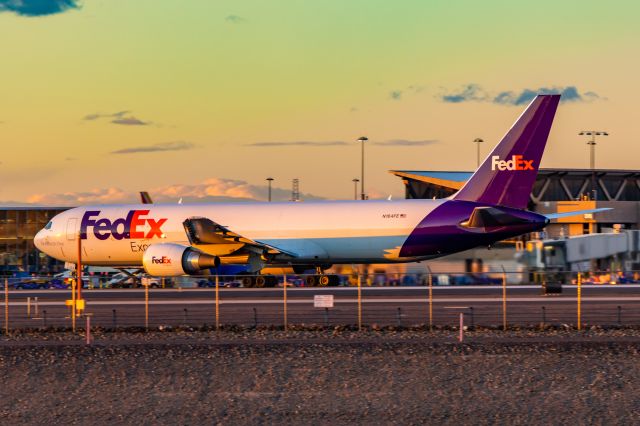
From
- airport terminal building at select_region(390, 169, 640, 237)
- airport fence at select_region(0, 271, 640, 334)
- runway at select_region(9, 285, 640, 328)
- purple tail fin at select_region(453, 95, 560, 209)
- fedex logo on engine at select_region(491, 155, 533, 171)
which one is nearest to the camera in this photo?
airport fence at select_region(0, 271, 640, 334)

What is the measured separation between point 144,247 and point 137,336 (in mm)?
23891

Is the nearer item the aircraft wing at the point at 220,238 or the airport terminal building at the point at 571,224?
the airport terminal building at the point at 571,224

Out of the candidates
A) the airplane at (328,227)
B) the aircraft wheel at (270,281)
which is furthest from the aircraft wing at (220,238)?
the aircraft wheel at (270,281)

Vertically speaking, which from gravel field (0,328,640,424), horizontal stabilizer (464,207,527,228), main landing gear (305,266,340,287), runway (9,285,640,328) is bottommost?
gravel field (0,328,640,424)

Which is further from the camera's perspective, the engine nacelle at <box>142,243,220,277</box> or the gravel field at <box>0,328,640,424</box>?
the engine nacelle at <box>142,243,220,277</box>

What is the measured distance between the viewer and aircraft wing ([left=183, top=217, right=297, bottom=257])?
50688 millimetres

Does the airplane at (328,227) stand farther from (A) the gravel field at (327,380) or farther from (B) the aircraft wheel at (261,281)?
(A) the gravel field at (327,380)

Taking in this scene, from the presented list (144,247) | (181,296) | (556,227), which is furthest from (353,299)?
(556,227)

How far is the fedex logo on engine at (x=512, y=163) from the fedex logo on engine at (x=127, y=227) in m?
18.3

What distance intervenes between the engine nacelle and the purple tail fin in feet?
43.5

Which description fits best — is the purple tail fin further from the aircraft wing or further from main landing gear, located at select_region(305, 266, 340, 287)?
the aircraft wing

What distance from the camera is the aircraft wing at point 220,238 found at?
166 feet

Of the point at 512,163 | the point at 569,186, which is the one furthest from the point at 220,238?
the point at 569,186

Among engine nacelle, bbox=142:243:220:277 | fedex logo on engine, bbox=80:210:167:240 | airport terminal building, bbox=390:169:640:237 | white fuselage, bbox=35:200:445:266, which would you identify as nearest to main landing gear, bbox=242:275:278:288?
white fuselage, bbox=35:200:445:266
